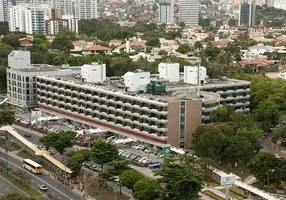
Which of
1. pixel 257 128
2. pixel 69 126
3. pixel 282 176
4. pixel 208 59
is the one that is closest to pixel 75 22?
pixel 208 59

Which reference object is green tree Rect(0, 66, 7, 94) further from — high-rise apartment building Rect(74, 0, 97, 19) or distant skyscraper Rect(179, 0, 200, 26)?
distant skyscraper Rect(179, 0, 200, 26)

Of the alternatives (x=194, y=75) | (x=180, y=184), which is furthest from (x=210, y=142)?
(x=194, y=75)

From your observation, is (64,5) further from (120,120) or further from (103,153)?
(103,153)

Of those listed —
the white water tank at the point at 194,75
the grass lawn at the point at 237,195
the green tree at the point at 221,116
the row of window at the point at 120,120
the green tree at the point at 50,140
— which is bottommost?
the grass lawn at the point at 237,195

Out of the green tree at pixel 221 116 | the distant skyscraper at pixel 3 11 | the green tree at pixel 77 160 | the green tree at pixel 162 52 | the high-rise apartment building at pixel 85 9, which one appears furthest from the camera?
the high-rise apartment building at pixel 85 9

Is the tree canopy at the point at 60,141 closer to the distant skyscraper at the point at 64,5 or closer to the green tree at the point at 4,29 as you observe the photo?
the green tree at the point at 4,29

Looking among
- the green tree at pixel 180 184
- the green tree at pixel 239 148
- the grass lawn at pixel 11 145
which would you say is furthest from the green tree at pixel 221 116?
the grass lawn at pixel 11 145

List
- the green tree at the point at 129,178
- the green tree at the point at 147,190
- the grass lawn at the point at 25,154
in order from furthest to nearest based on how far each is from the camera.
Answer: the grass lawn at the point at 25,154 → the green tree at the point at 129,178 → the green tree at the point at 147,190
